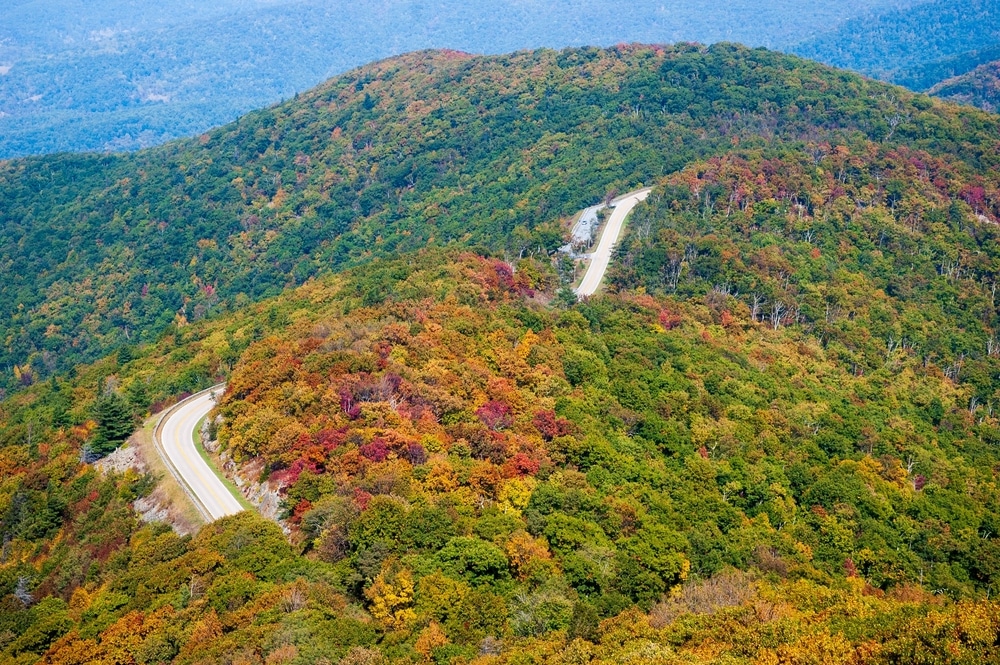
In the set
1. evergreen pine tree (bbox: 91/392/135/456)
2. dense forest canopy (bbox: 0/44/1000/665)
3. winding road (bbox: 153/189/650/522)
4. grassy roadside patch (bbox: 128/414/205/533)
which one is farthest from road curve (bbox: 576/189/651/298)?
evergreen pine tree (bbox: 91/392/135/456)

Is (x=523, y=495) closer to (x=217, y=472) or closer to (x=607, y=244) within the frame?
(x=217, y=472)

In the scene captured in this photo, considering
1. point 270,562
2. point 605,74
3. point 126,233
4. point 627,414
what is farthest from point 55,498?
point 605,74

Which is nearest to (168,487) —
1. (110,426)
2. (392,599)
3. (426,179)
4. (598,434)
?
(110,426)

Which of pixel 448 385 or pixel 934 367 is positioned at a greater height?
pixel 448 385

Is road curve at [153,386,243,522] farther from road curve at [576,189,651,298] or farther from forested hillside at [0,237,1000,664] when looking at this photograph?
road curve at [576,189,651,298]

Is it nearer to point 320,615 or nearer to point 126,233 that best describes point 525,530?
point 320,615

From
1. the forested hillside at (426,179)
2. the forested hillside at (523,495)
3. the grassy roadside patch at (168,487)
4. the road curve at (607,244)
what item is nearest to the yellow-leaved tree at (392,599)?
the forested hillside at (523,495)
